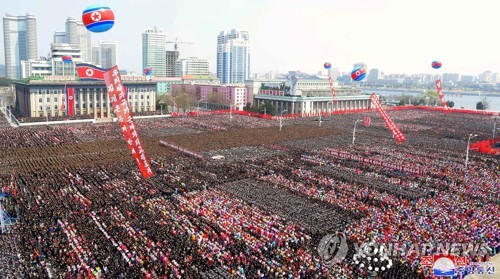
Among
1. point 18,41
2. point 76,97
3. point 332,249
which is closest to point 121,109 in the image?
point 332,249

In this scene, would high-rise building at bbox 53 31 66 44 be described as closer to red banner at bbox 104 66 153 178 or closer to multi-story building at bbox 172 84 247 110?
multi-story building at bbox 172 84 247 110

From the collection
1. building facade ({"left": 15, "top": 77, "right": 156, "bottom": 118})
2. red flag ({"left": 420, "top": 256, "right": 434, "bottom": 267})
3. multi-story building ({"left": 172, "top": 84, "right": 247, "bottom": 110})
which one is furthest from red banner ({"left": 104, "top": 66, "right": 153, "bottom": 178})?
multi-story building ({"left": 172, "top": 84, "right": 247, "bottom": 110})

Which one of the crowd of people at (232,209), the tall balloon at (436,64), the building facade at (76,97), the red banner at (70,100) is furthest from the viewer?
the tall balloon at (436,64)

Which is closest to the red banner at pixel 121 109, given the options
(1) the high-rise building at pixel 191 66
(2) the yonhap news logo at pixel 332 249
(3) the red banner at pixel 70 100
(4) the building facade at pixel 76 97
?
(2) the yonhap news logo at pixel 332 249

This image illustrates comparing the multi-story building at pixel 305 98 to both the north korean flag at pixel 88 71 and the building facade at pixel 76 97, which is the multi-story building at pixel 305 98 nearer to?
the building facade at pixel 76 97

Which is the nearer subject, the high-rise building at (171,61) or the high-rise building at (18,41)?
the high-rise building at (171,61)

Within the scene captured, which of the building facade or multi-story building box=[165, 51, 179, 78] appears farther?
multi-story building box=[165, 51, 179, 78]

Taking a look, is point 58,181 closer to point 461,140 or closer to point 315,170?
point 315,170
